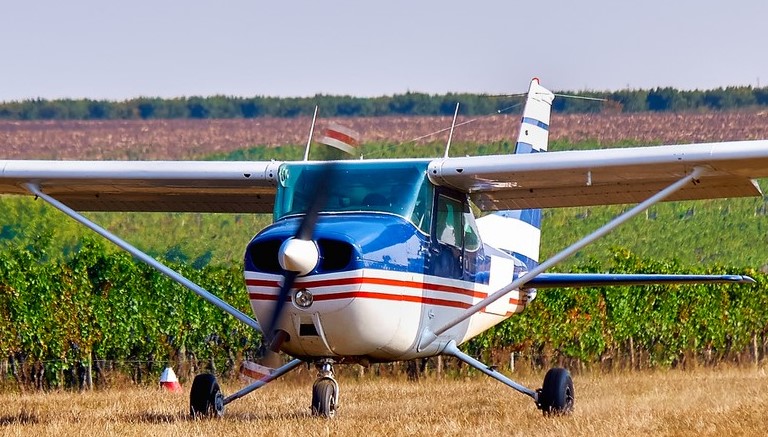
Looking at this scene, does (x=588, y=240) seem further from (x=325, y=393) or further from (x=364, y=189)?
(x=325, y=393)

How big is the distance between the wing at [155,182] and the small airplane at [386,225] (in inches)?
0.7

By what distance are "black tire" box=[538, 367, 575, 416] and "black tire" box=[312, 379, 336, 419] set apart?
7.54ft

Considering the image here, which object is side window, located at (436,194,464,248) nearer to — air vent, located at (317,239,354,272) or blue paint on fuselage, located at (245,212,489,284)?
blue paint on fuselage, located at (245,212,489,284)

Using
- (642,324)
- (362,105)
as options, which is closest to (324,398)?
(642,324)

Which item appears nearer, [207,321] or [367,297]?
[367,297]

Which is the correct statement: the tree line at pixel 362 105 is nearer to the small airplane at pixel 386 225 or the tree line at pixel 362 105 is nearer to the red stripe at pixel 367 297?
the small airplane at pixel 386 225

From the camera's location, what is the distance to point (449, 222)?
1279 cm

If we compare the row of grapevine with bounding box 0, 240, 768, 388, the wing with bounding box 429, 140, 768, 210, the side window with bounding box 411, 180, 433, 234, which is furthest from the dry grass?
the row of grapevine with bounding box 0, 240, 768, 388

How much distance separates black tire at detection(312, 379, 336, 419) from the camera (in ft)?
39.1

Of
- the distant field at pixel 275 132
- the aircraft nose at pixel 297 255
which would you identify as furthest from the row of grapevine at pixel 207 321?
the aircraft nose at pixel 297 255

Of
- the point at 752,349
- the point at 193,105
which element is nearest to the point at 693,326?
the point at 752,349

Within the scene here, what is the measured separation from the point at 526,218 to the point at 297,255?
6.20 metres

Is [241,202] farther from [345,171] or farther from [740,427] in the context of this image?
[740,427]

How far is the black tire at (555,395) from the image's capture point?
42.9 ft
